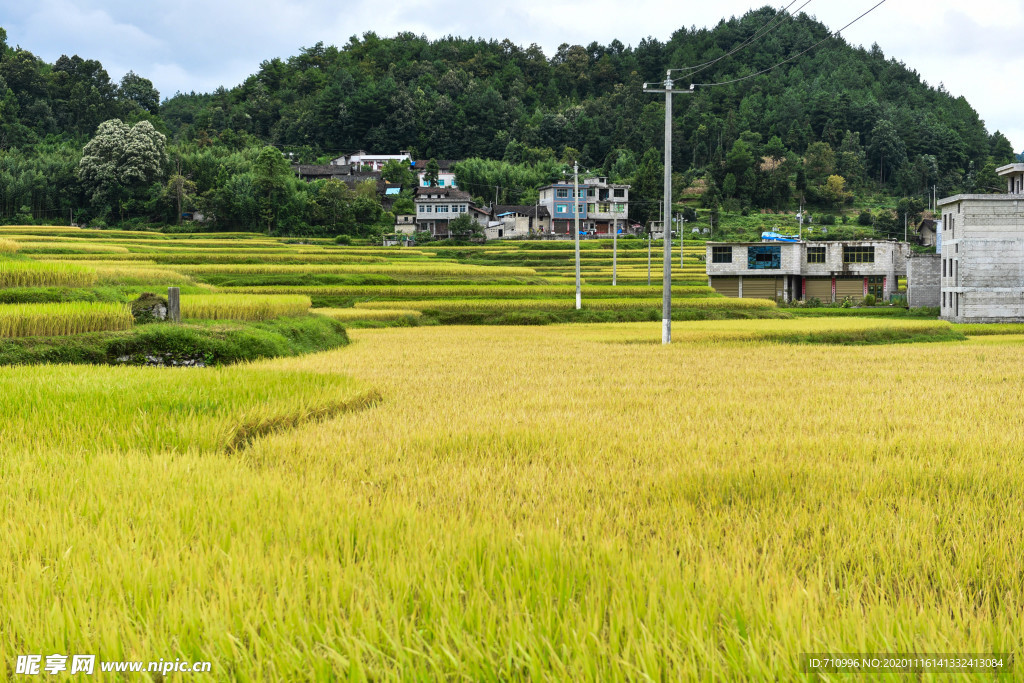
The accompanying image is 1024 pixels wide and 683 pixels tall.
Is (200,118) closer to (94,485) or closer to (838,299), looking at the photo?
(838,299)

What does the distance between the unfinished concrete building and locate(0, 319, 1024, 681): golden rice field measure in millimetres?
27952

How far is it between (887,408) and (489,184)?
3328 inches

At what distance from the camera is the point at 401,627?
2.55 meters

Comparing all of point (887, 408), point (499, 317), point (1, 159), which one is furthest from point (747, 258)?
point (1, 159)

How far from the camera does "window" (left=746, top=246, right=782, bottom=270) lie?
49.4 metres

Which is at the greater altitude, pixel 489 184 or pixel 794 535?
pixel 489 184

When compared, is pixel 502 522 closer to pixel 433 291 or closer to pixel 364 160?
pixel 433 291

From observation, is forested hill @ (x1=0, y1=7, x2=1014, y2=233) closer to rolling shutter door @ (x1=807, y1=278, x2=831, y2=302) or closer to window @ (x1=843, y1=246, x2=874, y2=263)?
rolling shutter door @ (x1=807, y1=278, x2=831, y2=302)

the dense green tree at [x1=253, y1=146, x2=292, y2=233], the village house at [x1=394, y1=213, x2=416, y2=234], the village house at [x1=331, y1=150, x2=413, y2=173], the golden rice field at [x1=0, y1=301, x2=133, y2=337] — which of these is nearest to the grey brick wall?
the golden rice field at [x1=0, y1=301, x2=133, y2=337]

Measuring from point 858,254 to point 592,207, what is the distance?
35.7 meters

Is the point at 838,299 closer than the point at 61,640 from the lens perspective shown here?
No

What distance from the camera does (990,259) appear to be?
31.4 m

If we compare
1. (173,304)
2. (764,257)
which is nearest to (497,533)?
(173,304)

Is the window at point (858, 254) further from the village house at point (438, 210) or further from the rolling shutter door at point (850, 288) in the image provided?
the village house at point (438, 210)
